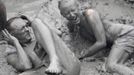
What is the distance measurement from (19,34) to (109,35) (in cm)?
109

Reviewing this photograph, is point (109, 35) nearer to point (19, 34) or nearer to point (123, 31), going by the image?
point (123, 31)

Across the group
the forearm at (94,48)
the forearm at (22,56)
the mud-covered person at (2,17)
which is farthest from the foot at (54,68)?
the mud-covered person at (2,17)

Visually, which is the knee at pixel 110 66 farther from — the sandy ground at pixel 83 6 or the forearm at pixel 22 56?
the forearm at pixel 22 56

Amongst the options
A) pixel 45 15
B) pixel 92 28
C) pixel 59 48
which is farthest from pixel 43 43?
pixel 45 15

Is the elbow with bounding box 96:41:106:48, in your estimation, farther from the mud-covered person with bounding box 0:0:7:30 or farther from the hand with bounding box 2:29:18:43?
the mud-covered person with bounding box 0:0:7:30

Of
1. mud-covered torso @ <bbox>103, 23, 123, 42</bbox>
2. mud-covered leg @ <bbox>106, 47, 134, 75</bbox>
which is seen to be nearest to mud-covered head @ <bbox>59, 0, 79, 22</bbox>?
mud-covered torso @ <bbox>103, 23, 123, 42</bbox>

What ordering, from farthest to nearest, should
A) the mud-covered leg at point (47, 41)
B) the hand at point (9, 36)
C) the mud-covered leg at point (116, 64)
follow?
the hand at point (9, 36)
the mud-covered leg at point (116, 64)
the mud-covered leg at point (47, 41)

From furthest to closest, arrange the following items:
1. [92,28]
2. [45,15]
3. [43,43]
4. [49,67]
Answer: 1. [45,15]
2. [92,28]
3. [43,43]
4. [49,67]

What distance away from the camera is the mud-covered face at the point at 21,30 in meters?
5.50

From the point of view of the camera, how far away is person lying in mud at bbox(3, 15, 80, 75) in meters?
5.11

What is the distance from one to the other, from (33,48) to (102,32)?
84 centimetres

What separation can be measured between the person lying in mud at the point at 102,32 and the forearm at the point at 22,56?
2.34 feet

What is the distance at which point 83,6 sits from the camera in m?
5.85

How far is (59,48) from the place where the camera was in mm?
5188
